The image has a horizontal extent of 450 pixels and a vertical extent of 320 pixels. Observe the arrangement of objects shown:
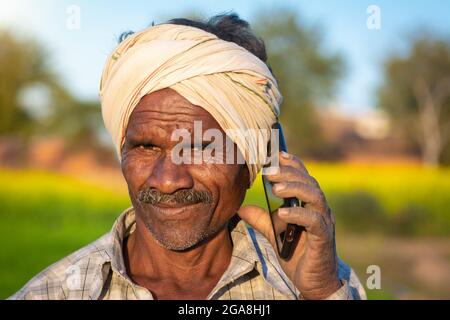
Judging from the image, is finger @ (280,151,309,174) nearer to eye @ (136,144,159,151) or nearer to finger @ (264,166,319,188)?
finger @ (264,166,319,188)

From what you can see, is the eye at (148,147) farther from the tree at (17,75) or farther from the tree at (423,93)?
the tree at (423,93)

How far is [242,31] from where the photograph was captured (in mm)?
3115

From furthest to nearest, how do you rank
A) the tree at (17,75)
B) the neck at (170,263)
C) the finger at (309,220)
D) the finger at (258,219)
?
the tree at (17,75), the finger at (258,219), the neck at (170,263), the finger at (309,220)

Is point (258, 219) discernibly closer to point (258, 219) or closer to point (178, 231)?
point (258, 219)

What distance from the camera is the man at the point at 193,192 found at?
8.75ft

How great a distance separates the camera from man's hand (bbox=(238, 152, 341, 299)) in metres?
2.59

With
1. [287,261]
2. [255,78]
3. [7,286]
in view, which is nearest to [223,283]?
[287,261]

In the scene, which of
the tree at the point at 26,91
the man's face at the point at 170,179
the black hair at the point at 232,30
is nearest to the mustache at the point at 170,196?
the man's face at the point at 170,179

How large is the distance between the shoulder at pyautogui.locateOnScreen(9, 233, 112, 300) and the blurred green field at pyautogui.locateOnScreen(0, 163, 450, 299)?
10.8 metres

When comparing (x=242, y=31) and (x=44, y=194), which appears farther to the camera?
(x=44, y=194)

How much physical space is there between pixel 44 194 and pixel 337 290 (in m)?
19.4

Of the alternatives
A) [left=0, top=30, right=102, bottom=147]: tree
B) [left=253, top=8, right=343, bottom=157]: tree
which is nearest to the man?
[left=0, top=30, right=102, bottom=147]: tree
